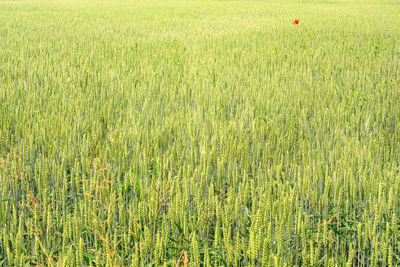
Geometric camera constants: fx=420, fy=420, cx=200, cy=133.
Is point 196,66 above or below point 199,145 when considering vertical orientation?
above

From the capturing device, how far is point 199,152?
114 inches

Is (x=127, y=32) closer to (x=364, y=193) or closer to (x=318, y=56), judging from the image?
(x=318, y=56)

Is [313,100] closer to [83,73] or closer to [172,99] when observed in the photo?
[172,99]

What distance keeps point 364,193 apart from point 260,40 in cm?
694

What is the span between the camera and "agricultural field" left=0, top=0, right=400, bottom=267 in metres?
1.83

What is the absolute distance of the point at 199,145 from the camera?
10.1ft

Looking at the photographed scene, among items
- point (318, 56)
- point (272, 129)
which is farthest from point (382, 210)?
point (318, 56)

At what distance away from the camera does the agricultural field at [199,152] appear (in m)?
1.83

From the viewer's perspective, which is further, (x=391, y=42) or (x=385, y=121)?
(x=391, y=42)

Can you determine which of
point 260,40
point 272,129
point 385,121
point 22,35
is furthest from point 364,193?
point 22,35

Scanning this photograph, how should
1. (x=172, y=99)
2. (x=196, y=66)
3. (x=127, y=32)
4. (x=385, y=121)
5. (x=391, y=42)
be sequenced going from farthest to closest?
(x=127, y=32), (x=391, y=42), (x=196, y=66), (x=172, y=99), (x=385, y=121)

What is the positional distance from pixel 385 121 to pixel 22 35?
308 inches

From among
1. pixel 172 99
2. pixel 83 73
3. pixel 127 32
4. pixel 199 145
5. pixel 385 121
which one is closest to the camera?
pixel 199 145

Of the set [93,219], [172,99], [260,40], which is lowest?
[93,219]
